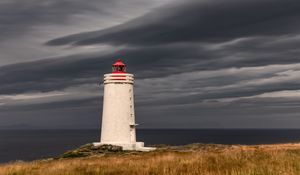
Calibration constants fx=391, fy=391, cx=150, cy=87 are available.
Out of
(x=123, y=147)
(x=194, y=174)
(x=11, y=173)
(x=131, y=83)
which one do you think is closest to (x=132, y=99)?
(x=131, y=83)

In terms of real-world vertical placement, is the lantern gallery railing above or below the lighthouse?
above

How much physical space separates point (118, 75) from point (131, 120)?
484 cm

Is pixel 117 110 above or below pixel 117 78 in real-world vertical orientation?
below

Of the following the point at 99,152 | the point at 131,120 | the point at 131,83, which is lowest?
the point at 99,152

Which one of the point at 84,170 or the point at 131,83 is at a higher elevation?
the point at 131,83

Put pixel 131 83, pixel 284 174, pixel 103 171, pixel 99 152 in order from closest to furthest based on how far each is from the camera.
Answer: pixel 284 174 → pixel 103 171 → pixel 99 152 → pixel 131 83

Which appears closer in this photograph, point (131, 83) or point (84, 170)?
point (84, 170)

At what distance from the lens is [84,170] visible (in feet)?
50.8

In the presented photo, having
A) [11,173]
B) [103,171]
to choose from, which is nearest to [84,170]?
[103,171]

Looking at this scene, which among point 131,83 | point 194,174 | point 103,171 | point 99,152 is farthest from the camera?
point 131,83

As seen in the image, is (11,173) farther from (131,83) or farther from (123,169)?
(131,83)

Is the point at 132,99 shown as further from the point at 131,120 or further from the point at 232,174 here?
the point at 232,174

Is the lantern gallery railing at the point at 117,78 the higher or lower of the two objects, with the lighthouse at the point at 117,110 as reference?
higher

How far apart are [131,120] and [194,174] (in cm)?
2791
